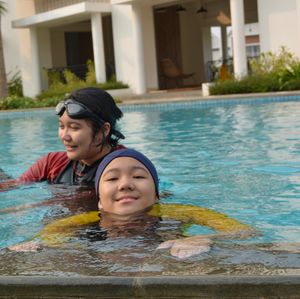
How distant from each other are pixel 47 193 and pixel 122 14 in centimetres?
1754

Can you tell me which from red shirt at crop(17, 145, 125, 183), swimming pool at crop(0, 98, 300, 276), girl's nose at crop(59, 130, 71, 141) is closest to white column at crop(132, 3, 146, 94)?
swimming pool at crop(0, 98, 300, 276)

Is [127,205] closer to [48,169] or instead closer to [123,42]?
[48,169]

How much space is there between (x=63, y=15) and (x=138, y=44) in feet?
10.9

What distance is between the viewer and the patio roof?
20391mm

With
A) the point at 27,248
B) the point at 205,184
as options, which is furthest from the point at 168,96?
the point at 27,248

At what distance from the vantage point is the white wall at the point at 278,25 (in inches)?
647

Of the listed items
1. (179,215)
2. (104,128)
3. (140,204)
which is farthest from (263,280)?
(104,128)

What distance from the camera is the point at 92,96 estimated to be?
11.9 feet

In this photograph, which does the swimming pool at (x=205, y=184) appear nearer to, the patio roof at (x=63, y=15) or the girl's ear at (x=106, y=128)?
the girl's ear at (x=106, y=128)

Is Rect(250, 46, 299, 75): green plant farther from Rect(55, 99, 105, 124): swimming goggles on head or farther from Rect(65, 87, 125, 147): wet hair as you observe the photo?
Rect(55, 99, 105, 124): swimming goggles on head

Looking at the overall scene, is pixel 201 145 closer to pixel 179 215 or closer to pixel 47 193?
pixel 47 193

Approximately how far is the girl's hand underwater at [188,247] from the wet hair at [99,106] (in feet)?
4.82

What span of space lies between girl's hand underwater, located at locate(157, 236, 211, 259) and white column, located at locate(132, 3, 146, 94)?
18.0m

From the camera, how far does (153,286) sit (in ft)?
5.76
